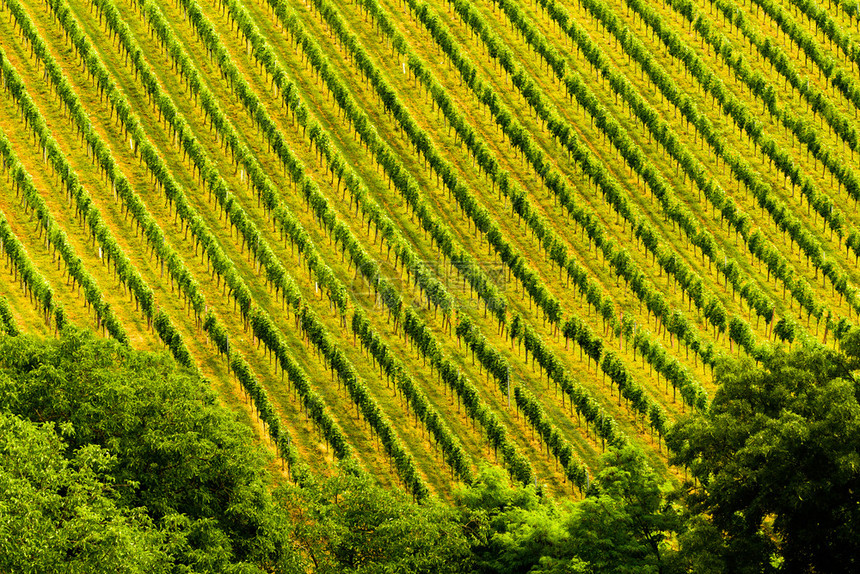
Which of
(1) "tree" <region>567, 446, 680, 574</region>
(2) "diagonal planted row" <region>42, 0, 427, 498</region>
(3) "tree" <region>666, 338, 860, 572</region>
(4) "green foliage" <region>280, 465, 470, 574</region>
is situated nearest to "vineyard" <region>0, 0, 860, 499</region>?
(2) "diagonal planted row" <region>42, 0, 427, 498</region>

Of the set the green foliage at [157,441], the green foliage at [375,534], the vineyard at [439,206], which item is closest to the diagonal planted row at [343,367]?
the vineyard at [439,206]

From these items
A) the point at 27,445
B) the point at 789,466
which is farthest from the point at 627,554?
the point at 27,445

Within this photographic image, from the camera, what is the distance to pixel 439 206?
2714 inches

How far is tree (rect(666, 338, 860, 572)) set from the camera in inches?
1693

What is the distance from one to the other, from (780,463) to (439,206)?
2892 centimetres

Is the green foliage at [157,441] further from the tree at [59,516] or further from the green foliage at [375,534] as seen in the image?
the tree at [59,516]

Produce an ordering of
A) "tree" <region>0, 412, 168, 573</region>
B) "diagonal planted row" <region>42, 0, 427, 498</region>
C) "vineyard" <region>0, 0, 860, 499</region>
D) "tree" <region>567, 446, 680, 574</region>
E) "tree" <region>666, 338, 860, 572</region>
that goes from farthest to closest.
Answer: "vineyard" <region>0, 0, 860, 499</region>
"diagonal planted row" <region>42, 0, 427, 498</region>
"tree" <region>567, 446, 680, 574</region>
"tree" <region>666, 338, 860, 572</region>
"tree" <region>0, 412, 168, 573</region>

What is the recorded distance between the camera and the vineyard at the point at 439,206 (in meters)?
58.7

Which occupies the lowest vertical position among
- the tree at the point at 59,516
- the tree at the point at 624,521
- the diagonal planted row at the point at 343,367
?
the tree at the point at 624,521

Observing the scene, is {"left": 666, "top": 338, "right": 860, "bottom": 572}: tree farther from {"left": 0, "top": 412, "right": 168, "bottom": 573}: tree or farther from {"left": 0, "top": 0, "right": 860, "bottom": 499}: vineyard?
{"left": 0, "top": 412, "right": 168, "bottom": 573}: tree

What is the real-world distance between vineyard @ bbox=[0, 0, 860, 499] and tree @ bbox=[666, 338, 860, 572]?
900cm

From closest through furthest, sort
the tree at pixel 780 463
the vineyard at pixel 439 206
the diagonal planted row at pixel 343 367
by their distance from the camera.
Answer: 1. the tree at pixel 780 463
2. the diagonal planted row at pixel 343 367
3. the vineyard at pixel 439 206

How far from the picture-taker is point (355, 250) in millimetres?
63969

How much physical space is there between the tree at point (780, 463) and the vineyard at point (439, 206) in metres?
9.00
